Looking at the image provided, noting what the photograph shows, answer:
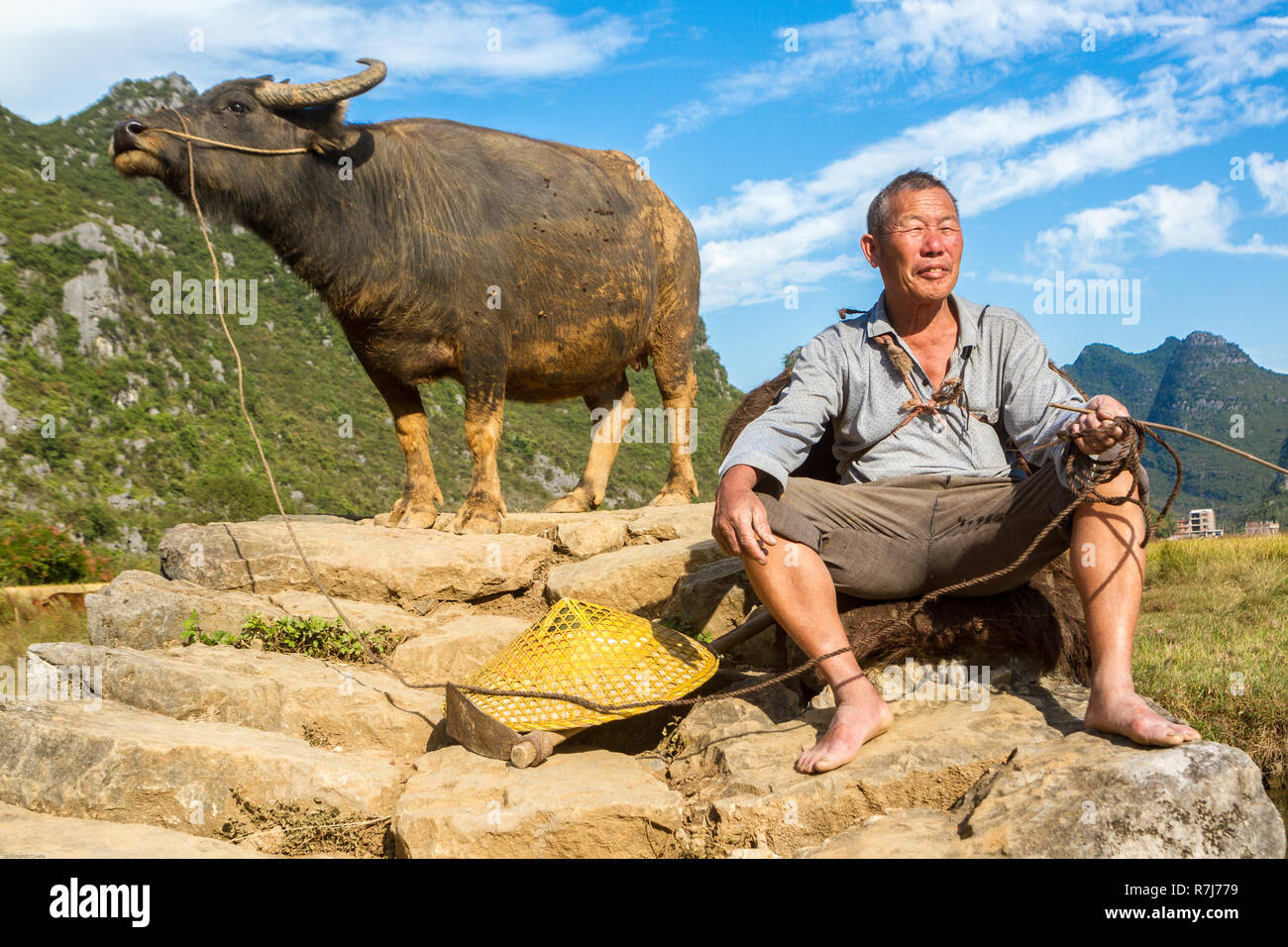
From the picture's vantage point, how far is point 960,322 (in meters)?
3.69

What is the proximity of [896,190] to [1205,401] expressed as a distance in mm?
119508

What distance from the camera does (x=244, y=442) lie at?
26141mm

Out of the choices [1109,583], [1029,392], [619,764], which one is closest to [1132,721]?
[1109,583]

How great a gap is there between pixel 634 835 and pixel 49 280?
31117 millimetres

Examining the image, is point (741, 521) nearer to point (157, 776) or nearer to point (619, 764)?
point (619, 764)

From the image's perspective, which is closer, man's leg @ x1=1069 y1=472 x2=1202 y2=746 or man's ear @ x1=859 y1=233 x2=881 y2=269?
man's leg @ x1=1069 y1=472 x2=1202 y2=746

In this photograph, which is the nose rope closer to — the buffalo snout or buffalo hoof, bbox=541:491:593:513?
the buffalo snout

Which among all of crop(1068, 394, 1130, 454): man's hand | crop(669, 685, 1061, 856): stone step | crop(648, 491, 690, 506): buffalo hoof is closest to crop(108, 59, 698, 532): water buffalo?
crop(648, 491, 690, 506): buffalo hoof

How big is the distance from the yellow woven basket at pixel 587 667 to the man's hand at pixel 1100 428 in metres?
1.61

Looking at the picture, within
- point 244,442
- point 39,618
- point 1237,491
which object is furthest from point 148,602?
point 1237,491

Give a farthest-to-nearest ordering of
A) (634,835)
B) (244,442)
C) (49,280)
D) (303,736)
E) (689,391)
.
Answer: (49,280), (244,442), (689,391), (303,736), (634,835)

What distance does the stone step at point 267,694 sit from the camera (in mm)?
4023

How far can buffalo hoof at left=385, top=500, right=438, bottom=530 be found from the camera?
244 inches

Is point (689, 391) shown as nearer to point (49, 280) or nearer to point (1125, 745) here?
point (1125, 745)
